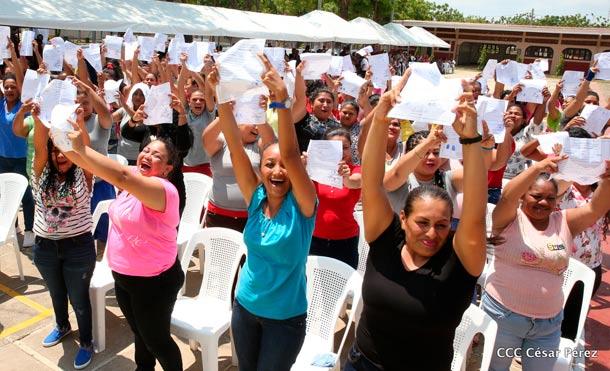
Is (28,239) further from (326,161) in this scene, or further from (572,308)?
(572,308)

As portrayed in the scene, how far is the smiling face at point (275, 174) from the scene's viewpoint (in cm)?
230

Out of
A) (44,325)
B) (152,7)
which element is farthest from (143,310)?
(152,7)

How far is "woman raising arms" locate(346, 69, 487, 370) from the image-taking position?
1840 mm

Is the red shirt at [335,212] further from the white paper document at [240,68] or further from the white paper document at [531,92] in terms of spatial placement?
the white paper document at [531,92]

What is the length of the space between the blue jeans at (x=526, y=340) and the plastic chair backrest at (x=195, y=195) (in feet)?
8.96

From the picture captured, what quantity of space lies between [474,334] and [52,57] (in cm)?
559

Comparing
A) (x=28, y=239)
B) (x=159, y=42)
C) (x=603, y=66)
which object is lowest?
(x=28, y=239)

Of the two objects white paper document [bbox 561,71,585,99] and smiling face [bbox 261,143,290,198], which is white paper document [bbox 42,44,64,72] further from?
white paper document [bbox 561,71,585,99]

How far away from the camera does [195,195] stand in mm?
4508

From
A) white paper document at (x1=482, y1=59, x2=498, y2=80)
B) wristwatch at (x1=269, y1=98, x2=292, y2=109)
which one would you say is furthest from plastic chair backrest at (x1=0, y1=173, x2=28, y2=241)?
white paper document at (x1=482, y1=59, x2=498, y2=80)

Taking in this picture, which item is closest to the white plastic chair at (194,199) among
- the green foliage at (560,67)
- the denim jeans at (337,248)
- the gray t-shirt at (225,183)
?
the gray t-shirt at (225,183)

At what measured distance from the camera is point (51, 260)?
10.4 ft

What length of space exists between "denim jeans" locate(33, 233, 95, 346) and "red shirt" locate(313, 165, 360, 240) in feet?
5.25

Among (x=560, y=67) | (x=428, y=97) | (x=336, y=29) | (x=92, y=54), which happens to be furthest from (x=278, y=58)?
(x=560, y=67)
